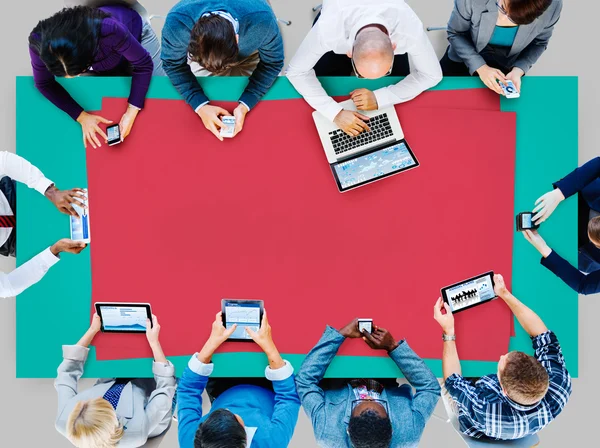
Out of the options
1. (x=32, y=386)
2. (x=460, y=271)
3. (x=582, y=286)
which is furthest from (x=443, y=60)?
(x=32, y=386)

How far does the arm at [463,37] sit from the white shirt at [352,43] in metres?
0.17

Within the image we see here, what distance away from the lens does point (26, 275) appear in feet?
7.47

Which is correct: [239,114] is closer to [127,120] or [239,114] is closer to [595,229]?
[127,120]

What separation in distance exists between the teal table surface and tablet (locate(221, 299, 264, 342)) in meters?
0.10

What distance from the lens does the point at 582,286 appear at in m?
2.24

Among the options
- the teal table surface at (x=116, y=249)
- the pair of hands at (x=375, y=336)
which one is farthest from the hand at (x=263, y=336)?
the pair of hands at (x=375, y=336)

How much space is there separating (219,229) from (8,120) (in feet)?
3.60

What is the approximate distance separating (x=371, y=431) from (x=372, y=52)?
1.37 m

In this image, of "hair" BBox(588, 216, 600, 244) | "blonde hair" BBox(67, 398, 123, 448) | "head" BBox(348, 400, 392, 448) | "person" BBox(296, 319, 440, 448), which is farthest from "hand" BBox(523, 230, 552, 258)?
"blonde hair" BBox(67, 398, 123, 448)

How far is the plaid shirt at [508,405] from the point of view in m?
2.10

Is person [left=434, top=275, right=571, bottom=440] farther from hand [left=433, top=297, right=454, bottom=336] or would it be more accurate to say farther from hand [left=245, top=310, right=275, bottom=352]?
hand [left=245, top=310, right=275, bottom=352]

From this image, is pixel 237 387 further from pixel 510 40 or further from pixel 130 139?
pixel 510 40

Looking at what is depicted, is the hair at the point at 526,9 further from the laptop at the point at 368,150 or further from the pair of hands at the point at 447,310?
the pair of hands at the point at 447,310

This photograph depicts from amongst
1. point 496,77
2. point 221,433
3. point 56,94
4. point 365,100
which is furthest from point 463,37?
point 221,433
